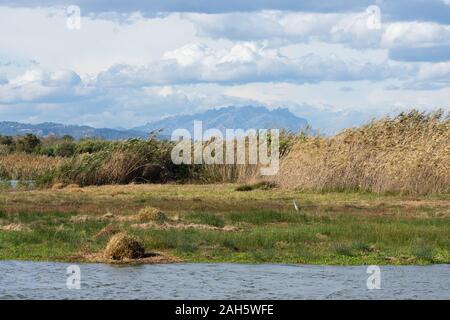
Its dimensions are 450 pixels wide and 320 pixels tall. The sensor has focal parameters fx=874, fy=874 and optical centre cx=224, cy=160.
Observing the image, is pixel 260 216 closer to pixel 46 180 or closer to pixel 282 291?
pixel 282 291

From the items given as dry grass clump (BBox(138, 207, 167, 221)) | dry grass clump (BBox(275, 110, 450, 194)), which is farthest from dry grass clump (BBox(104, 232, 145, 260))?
dry grass clump (BBox(275, 110, 450, 194))

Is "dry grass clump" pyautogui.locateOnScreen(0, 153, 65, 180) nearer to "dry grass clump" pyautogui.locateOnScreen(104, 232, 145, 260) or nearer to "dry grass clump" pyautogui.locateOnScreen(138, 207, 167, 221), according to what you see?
"dry grass clump" pyautogui.locateOnScreen(138, 207, 167, 221)

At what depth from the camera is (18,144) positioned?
76.2 meters

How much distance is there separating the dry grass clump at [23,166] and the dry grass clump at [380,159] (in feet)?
62.3

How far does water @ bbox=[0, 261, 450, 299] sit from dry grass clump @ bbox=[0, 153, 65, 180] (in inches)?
1348

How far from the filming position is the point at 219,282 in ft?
61.6

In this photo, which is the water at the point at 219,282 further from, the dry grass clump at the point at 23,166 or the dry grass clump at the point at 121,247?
the dry grass clump at the point at 23,166

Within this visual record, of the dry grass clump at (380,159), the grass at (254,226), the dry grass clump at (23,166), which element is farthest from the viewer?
the dry grass clump at (23,166)

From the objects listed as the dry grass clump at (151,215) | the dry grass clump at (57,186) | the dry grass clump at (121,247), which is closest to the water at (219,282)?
the dry grass clump at (121,247)

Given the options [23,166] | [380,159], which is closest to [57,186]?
[23,166]

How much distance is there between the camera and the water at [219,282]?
17.6 meters

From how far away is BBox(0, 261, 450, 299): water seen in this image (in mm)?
17609

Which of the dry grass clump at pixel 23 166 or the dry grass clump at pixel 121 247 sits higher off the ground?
the dry grass clump at pixel 23 166

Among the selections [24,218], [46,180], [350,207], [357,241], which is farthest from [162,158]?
[357,241]
